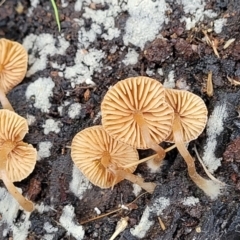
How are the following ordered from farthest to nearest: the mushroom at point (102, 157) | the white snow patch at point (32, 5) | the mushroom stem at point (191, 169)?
the white snow patch at point (32, 5), the mushroom at point (102, 157), the mushroom stem at point (191, 169)

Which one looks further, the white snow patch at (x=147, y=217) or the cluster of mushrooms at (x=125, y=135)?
the white snow patch at (x=147, y=217)

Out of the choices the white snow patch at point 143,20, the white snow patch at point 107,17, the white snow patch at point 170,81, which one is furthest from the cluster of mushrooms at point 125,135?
the white snow patch at point 107,17

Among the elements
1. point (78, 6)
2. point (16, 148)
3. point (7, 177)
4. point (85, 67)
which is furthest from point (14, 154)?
point (78, 6)

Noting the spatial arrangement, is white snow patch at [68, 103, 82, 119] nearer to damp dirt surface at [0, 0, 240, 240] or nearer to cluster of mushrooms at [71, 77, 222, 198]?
damp dirt surface at [0, 0, 240, 240]

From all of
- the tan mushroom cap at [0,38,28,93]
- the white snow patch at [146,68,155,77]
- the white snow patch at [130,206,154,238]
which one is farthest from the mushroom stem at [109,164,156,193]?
the tan mushroom cap at [0,38,28,93]

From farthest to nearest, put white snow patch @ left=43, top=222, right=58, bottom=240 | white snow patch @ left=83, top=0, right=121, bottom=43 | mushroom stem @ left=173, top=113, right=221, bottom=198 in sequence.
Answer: white snow patch @ left=83, top=0, right=121, bottom=43
white snow patch @ left=43, top=222, right=58, bottom=240
mushroom stem @ left=173, top=113, right=221, bottom=198

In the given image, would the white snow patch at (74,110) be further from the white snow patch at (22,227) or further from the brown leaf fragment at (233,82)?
the brown leaf fragment at (233,82)
